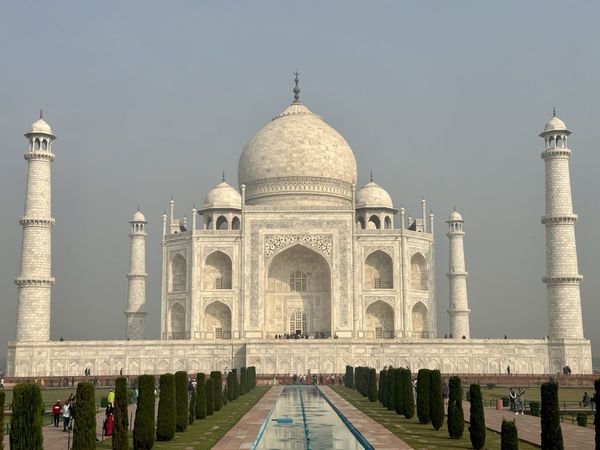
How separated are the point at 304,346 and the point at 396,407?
1285 centimetres

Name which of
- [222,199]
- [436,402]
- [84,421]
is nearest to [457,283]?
[222,199]

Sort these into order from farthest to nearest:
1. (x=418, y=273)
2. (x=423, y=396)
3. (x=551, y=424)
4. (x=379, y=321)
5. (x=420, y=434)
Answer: (x=418, y=273) < (x=379, y=321) < (x=423, y=396) < (x=420, y=434) < (x=551, y=424)

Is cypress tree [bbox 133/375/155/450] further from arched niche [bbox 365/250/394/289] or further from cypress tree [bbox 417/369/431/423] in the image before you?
arched niche [bbox 365/250/394/289]

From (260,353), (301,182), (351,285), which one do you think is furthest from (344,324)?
(301,182)

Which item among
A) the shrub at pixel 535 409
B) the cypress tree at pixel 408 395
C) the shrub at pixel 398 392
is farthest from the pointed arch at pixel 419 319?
the cypress tree at pixel 408 395

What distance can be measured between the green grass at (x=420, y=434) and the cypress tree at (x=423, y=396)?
0.19m

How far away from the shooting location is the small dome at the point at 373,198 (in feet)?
126

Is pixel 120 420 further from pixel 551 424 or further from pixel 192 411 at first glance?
pixel 551 424

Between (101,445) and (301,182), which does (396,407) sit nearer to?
(101,445)

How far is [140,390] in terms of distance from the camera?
1251 centimetres

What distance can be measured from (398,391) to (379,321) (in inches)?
694

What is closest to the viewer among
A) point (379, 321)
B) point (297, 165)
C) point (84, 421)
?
point (84, 421)

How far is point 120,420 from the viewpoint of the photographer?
10.8 metres

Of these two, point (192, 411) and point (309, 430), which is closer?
point (309, 430)
